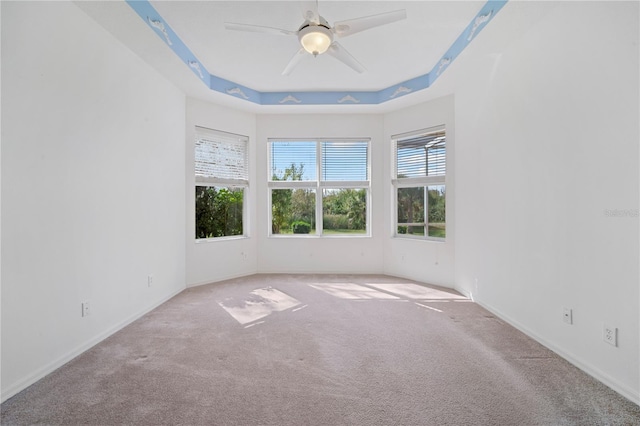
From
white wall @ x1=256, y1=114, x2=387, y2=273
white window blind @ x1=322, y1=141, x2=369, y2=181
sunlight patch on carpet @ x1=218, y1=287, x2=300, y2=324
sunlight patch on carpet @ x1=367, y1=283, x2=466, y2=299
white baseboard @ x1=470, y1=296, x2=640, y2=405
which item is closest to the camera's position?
white baseboard @ x1=470, y1=296, x2=640, y2=405

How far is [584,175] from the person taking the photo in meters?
2.05

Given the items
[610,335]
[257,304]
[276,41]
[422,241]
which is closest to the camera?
[610,335]

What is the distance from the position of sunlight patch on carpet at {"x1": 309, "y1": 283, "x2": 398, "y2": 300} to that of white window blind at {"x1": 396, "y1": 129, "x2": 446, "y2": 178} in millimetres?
1906

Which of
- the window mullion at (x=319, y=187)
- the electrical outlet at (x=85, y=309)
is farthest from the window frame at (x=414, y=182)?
the electrical outlet at (x=85, y=309)

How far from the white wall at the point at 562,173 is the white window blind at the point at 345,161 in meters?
1.97

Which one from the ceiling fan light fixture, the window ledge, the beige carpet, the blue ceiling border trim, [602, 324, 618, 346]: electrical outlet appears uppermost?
the blue ceiling border trim

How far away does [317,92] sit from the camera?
453 cm

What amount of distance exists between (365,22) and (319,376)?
8.37 feet

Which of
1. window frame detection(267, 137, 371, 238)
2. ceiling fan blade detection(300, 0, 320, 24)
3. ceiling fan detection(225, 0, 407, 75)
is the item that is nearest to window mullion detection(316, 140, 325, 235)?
window frame detection(267, 137, 371, 238)

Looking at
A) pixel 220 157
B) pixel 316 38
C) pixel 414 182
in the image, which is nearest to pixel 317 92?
pixel 220 157

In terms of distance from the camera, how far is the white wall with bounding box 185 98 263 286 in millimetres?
4215

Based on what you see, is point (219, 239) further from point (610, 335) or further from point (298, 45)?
point (610, 335)

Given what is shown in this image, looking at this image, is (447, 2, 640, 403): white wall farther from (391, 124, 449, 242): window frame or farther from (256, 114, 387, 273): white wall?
(256, 114, 387, 273): white wall

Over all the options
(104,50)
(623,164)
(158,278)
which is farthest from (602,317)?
(104,50)
